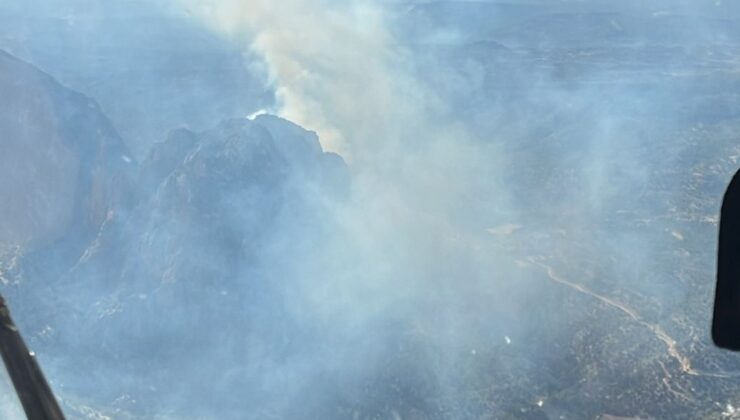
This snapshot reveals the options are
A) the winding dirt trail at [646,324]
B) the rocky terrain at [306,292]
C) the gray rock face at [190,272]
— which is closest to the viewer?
the rocky terrain at [306,292]

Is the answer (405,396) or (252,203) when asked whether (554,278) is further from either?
(252,203)

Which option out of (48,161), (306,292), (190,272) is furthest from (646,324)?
(48,161)

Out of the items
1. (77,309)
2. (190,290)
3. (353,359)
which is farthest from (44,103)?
(353,359)

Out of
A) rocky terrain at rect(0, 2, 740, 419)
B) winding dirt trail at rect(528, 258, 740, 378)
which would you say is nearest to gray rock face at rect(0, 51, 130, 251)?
rocky terrain at rect(0, 2, 740, 419)

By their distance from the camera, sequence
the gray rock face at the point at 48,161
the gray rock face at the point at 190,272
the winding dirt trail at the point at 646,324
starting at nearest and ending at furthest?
the winding dirt trail at the point at 646,324 < the gray rock face at the point at 190,272 < the gray rock face at the point at 48,161

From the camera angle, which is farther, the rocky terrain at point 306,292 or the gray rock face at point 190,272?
the gray rock face at point 190,272

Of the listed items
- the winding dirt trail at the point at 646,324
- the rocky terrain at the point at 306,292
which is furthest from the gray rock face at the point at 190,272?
the winding dirt trail at the point at 646,324

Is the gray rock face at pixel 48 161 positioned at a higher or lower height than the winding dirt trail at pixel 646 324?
higher

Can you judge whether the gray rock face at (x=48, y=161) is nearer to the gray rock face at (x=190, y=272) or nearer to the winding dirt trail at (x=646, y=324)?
the gray rock face at (x=190, y=272)
